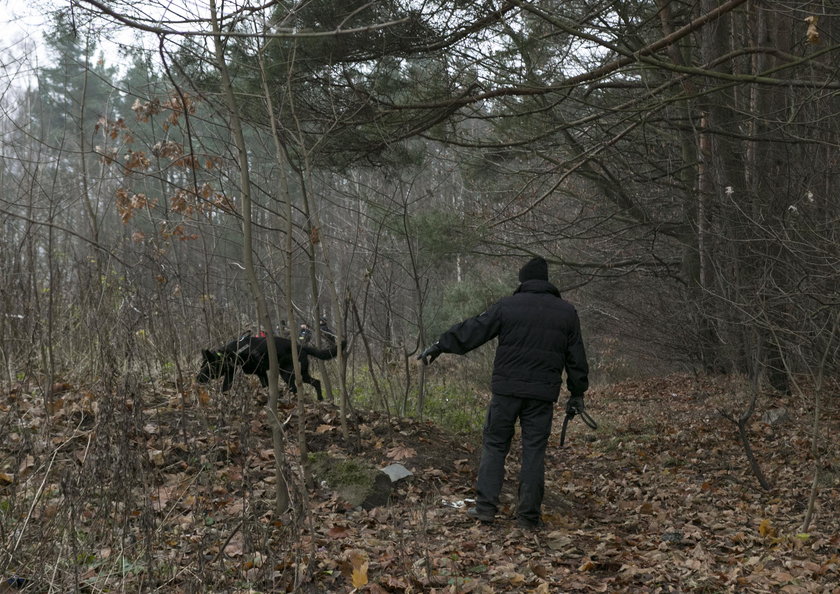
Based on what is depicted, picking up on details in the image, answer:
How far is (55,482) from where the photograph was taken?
4.91 m

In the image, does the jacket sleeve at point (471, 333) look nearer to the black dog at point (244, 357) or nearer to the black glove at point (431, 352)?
the black glove at point (431, 352)

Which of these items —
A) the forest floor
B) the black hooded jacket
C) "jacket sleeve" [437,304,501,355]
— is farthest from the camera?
"jacket sleeve" [437,304,501,355]

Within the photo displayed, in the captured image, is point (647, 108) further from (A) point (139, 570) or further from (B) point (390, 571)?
(A) point (139, 570)

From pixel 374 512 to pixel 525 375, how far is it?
59.2 inches

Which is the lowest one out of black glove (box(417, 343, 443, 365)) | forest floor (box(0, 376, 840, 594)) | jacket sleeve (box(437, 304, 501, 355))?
forest floor (box(0, 376, 840, 594))

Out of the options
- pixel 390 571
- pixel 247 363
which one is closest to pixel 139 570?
pixel 390 571

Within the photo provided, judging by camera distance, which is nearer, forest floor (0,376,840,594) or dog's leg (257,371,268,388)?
forest floor (0,376,840,594)

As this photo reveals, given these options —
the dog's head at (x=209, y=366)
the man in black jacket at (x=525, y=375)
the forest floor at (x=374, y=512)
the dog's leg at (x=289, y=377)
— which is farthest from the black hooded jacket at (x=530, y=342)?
the dog's head at (x=209, y=366)

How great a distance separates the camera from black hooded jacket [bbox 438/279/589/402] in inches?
229

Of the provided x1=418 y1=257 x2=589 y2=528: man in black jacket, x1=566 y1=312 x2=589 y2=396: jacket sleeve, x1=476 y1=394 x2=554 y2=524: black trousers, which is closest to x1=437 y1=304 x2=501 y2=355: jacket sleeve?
x1=418 y1=257 x2=589 y2=528: man in black jacket

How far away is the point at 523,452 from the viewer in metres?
5.86

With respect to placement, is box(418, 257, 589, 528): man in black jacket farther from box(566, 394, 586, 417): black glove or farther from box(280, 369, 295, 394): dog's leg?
box(280, 369, 295, 394): dog's leg

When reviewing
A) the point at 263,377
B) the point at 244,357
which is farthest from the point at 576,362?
the point at 263,377

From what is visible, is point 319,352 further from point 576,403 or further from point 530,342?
point 576,403
